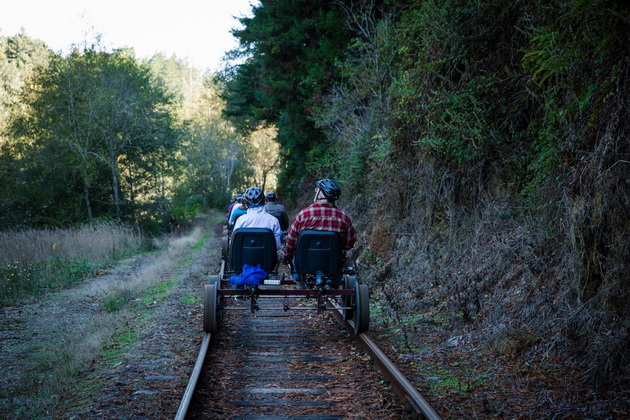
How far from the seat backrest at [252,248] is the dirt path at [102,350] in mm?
1239

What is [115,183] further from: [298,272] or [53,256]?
[298,272]

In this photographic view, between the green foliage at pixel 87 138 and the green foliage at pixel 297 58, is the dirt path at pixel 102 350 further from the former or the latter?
the green foliage at pixel 87 138

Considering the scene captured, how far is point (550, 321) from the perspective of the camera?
5781 mm

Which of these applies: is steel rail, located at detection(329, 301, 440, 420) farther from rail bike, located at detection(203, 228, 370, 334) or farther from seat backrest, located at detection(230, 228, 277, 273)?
seat backrest, located at detection(230, 228, 277, 273)

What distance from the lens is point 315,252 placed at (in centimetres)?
716

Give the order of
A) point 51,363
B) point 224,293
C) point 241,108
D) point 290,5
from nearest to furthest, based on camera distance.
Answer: point 51,363, point 224,293, point 290,5, point 241,108

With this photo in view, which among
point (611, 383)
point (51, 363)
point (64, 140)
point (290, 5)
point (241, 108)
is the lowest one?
point (51, 363)

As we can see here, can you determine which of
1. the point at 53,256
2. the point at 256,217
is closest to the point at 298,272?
the point at 256,217

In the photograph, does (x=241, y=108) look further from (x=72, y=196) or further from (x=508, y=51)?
(x=508, y=51)

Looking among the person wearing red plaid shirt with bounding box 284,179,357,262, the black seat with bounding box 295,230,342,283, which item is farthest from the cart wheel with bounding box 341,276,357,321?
the black seat with bounding box 295,230,342,283

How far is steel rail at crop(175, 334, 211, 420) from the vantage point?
4347 millimetres

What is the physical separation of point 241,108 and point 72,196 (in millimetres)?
11157

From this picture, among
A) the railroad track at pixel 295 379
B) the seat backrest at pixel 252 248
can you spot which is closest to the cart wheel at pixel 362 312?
the railroad track at pixel 295 379

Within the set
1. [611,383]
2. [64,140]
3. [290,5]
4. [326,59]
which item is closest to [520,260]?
[611,383]
